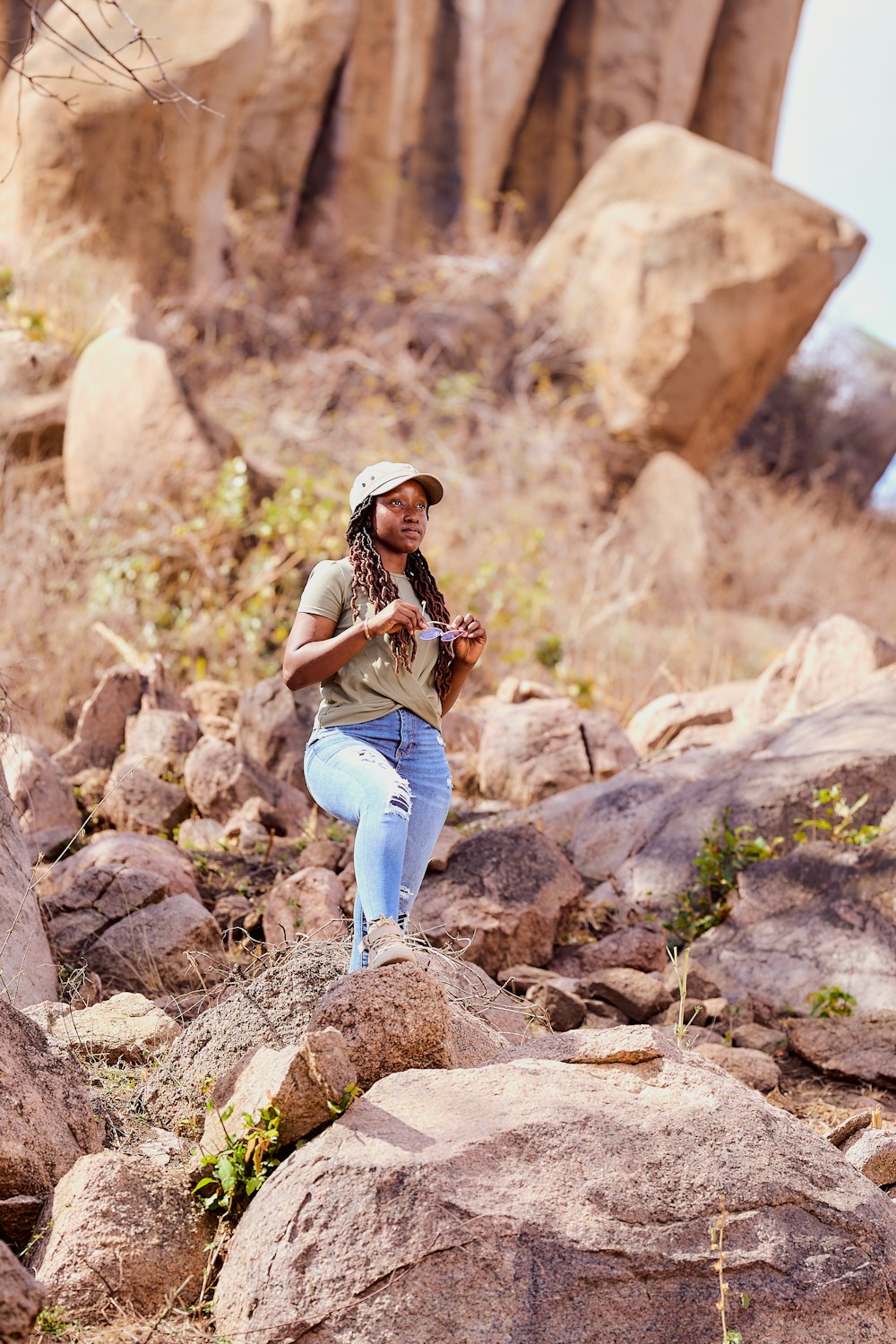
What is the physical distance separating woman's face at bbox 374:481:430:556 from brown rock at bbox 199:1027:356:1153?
1512 millimetres

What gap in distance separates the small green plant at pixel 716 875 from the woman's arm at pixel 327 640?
9.09 feet

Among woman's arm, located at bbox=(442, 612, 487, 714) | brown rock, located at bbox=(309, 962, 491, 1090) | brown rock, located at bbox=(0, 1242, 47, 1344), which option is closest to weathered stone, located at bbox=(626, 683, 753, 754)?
woman's arm, located at bbox=(442, 612, 487, 714)

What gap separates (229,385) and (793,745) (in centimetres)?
872

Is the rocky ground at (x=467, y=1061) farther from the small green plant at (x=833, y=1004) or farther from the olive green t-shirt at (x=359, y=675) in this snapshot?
the olive green t-shirt at (x=359, y=675)

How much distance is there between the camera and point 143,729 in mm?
6922

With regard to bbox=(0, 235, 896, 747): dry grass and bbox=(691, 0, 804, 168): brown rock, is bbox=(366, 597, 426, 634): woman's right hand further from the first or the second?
bbox=(691, 0, 804, 168): brown rock

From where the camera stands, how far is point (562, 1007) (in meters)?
4.53

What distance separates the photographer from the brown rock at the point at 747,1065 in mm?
4340

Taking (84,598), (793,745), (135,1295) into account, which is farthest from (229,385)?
(135,1295)

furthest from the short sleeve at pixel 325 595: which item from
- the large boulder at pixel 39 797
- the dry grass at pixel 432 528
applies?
the dry grass at pixel 432 528

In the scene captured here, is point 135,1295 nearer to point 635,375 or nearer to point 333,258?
point 635,375

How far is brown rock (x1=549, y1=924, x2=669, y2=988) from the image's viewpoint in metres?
5.22

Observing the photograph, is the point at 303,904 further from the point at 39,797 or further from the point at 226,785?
the point at 39,797

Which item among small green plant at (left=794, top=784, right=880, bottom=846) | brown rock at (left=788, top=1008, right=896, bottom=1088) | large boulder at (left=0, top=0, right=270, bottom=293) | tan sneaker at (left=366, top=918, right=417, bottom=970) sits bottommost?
brown rock at (left=788, top=1008, right=896, bottom=1088)
